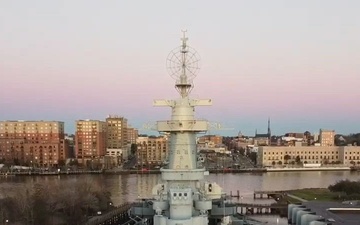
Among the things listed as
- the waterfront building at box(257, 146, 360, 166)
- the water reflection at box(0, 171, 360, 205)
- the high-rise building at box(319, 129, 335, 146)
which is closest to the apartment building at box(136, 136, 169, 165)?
the waterfront building at box(257, 146, 360, 166)

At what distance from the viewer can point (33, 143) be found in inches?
2736

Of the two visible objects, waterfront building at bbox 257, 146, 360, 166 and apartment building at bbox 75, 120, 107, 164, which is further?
waterfront building at bbox 257, 146, 360, 166

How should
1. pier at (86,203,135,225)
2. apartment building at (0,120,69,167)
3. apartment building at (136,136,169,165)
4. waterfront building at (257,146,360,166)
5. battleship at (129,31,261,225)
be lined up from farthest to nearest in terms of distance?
1. apartment building at (136,136,169,165)
2. waterfront building at (257,146,360,166)
3. apartment building at (0,120,69,167)
4. pier at (86,203,135,225)
5. battleship at (129,31,261,225)

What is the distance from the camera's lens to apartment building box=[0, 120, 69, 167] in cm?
6775

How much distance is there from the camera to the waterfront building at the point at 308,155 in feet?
240

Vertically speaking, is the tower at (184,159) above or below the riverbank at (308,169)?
above

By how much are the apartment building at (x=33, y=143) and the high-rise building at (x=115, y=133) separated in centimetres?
797

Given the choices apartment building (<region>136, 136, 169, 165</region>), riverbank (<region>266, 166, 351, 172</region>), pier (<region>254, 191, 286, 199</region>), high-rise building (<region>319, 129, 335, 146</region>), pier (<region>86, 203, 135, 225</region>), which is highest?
high-rise building (<region>319, 129, 335, 146</region>)

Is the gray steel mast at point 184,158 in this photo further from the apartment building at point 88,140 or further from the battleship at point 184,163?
the apartment building at point 88,140

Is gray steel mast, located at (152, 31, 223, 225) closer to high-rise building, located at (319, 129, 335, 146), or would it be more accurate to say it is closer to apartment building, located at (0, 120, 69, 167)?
apartment building, located at (0, 120, 69, 167)

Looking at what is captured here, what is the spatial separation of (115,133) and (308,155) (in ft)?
102

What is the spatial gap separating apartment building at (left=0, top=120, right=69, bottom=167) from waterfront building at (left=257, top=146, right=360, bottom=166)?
29.5 m

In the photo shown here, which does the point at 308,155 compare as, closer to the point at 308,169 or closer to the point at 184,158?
the point at 308,169

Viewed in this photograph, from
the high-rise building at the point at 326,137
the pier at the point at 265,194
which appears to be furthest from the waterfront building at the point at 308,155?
the pier at the point at 265,194
